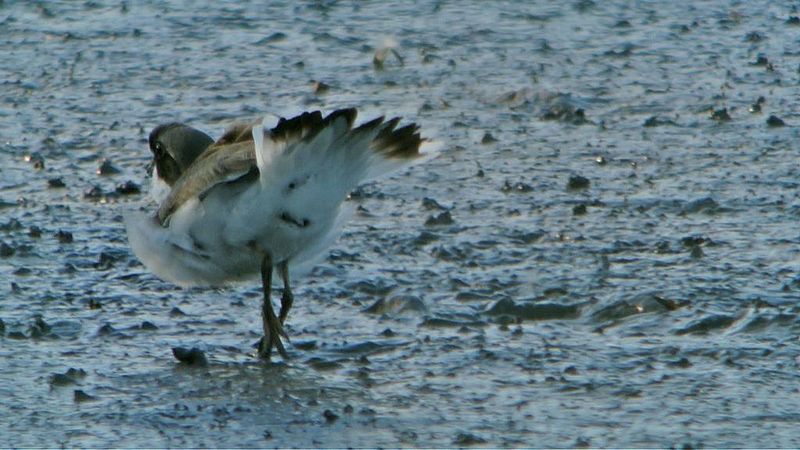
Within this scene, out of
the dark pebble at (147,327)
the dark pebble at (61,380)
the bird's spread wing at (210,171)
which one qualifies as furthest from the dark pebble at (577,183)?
the dark pebble at (61,380)

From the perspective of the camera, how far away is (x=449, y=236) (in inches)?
253

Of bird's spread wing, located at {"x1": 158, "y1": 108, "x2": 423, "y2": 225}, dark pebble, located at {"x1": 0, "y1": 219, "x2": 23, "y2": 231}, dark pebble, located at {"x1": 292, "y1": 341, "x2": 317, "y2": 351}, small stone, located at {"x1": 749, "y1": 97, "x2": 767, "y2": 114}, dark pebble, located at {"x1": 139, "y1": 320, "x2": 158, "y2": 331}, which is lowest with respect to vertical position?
dark pebble, located at {"x1": 292, "y1": 341, "x2": 317, "y2": 351}

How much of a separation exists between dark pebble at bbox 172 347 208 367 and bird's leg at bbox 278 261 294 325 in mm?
412

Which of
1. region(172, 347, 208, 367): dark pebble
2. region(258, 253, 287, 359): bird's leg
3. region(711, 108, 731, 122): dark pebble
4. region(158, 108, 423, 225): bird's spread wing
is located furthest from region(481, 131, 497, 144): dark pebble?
region(172, 347, 208, 367): dark pebble

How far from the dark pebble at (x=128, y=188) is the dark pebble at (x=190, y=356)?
2022 mm

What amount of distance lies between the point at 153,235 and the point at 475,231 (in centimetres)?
141

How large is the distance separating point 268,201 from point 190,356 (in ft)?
1.81

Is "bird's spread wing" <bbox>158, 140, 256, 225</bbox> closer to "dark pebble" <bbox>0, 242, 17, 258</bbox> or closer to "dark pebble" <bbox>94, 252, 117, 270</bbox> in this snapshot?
"dark pebble" <bbox>94, 252, 117, 270</bbox>

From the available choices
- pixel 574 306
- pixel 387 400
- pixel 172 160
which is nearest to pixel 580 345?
pixel 574 306

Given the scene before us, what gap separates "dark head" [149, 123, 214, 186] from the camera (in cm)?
624

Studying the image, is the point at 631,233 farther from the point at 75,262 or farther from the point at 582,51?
the point at 582,51

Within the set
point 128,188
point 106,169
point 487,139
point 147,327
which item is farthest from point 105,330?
point 487,139

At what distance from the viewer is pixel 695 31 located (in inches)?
374

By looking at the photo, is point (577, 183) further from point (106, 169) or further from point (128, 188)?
point (106, 169)
